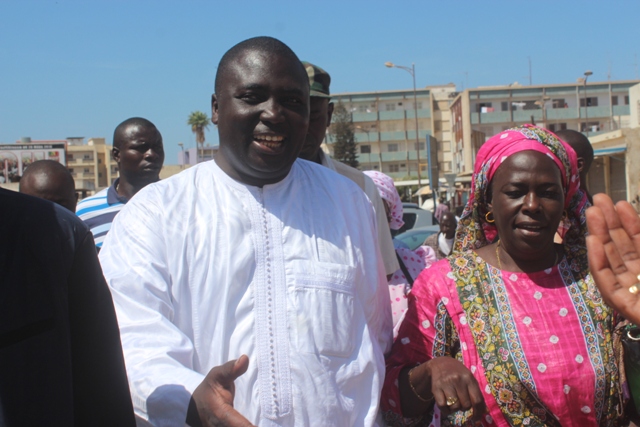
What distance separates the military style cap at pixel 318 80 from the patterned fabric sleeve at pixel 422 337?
1302 mm

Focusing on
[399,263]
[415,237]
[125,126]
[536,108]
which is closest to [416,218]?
[415,237]

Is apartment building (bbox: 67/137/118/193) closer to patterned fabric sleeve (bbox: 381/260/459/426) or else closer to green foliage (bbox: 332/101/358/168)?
green foliage (bbox: 332/101/358/168)

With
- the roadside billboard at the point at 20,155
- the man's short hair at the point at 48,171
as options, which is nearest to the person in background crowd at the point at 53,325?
the man's short hair at the point at 48,171

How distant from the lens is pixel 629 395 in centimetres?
254

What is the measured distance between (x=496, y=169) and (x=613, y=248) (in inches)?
25.9

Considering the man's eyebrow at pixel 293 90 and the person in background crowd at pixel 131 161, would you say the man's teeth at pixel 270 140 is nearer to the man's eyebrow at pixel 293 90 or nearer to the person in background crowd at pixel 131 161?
the man's eyebrow at pixel 293 90

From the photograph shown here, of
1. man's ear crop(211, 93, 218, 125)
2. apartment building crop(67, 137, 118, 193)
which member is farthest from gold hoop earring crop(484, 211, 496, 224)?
apartment building crop(67, 137, 118, 193)

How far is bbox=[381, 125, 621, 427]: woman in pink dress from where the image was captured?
247 centimetres

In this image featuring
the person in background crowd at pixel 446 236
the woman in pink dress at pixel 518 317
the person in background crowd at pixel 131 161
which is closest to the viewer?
the woman in pink dress at pixel 518 317

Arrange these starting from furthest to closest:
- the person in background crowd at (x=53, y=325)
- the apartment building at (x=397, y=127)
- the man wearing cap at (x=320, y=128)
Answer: the apartment building at (x=397, y=127) → the man wearing cap at (x=320, y=128) → the person in background crowd at (x=53, y=325)

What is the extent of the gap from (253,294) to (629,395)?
1.49 m

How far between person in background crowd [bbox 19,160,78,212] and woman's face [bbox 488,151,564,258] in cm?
335

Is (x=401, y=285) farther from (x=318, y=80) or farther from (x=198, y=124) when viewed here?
(x=198, y=124)

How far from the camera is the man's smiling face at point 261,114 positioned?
2.29 m
